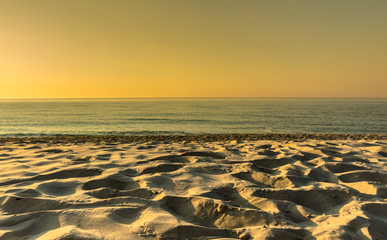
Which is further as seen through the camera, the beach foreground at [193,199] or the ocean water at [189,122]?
the ocean water at [189,122]

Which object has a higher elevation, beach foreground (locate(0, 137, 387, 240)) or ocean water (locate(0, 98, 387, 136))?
beach foreground (locate(0, 137, 387, 240))

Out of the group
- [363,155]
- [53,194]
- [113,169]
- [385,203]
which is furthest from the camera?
[363,155]

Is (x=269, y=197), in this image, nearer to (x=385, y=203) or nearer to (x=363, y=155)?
(x=385, y=203)

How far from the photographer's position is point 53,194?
268cm

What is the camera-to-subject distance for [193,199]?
2.50 metres

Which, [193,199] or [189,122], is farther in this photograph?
[189,122]

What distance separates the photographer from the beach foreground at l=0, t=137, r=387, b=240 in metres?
1.90

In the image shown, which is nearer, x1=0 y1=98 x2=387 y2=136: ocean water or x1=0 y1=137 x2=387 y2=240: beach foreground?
x1=0 y1=137 x2=387 y2=240: beach foreground

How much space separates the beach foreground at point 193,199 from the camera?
190 centimetres

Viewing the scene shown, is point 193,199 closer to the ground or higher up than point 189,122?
higher up

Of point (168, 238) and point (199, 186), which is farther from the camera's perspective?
point (199, 186)

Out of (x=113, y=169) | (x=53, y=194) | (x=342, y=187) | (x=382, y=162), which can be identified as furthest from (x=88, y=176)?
(x=382, y=162)

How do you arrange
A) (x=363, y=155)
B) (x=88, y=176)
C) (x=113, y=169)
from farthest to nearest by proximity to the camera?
(x=363, y=155)
(x=113, y=169)
(x=88, y=176)

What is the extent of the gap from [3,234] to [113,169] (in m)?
1.97
